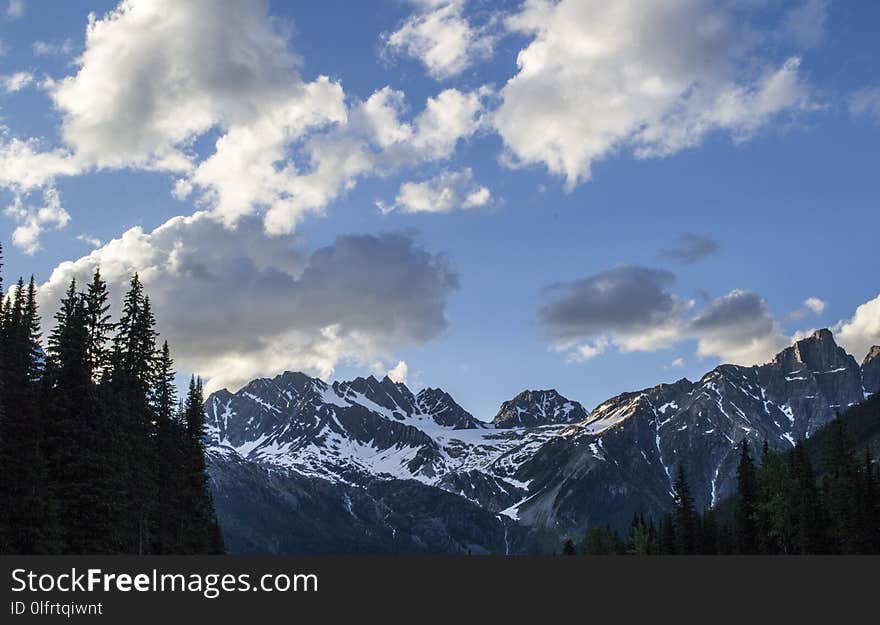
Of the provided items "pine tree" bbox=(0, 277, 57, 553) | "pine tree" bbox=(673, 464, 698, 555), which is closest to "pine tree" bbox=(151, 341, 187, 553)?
"pine tree" bbox=(0, 277, 57, 553)

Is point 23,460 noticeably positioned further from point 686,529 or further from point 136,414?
point 686,529

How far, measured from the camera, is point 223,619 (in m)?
31.5

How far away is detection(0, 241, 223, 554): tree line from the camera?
53688 mm

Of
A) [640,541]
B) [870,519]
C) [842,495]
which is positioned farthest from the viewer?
[640,541]

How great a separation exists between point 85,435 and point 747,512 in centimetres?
8737

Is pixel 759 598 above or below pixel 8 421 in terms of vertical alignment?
below

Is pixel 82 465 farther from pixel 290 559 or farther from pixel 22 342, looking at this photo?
pixel 290 559

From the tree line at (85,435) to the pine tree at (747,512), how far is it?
72063mm

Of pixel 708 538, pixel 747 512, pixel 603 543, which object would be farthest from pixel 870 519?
pixel 603 543

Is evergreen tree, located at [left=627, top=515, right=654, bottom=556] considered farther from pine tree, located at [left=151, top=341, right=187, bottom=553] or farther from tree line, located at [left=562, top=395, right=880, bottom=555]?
pine tree, located at [left=151, top=341, right=187, bottom=553]

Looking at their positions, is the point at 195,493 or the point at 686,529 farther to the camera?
the point at 686,529

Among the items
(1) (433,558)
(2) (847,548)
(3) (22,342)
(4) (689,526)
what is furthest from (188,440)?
(4) (689,526)

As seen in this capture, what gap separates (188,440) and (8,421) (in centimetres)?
2501

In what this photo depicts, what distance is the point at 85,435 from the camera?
57938 millimetres
